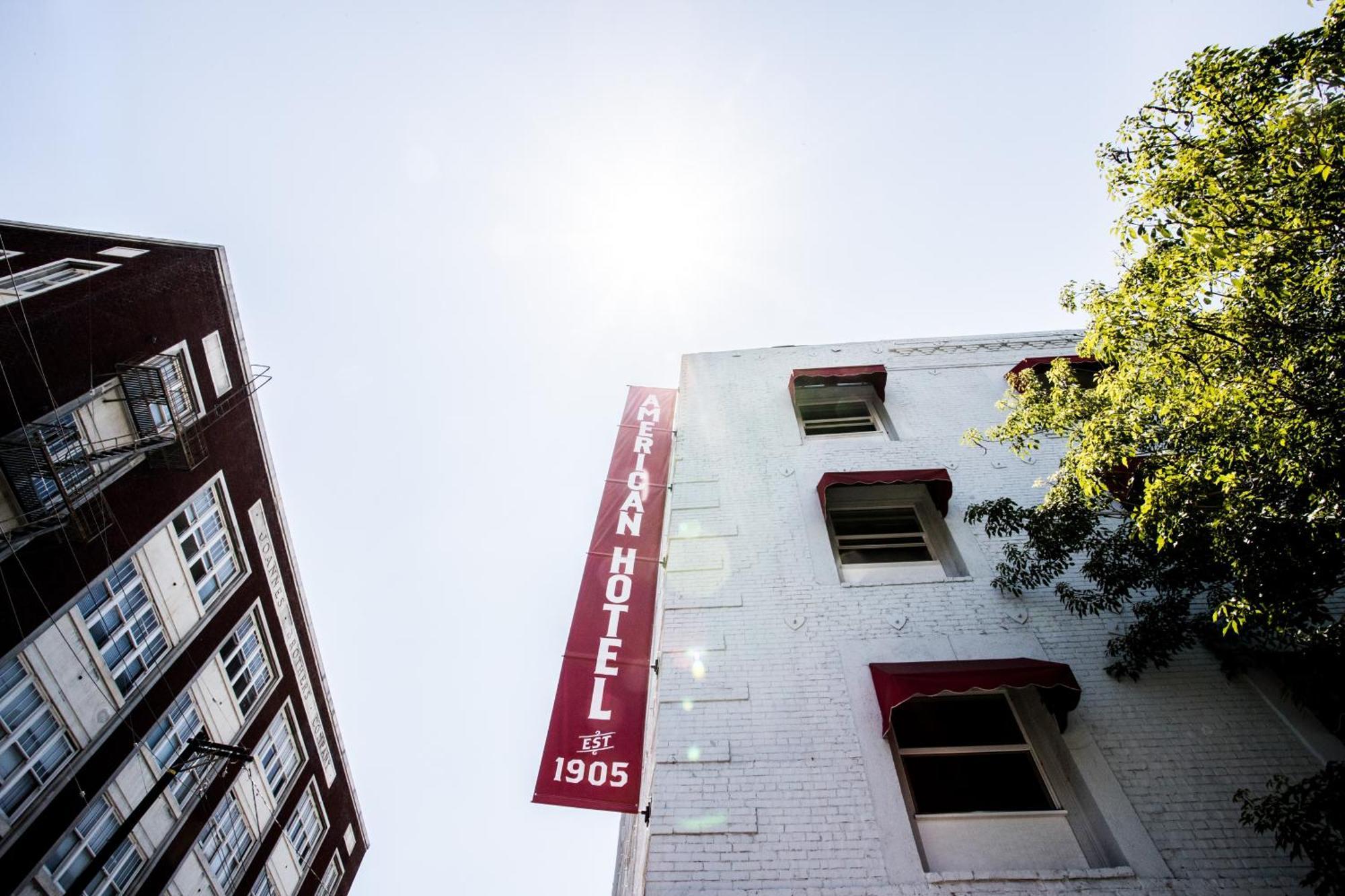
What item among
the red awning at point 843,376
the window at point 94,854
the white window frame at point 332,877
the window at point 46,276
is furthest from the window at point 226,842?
the red awning at point 843,376

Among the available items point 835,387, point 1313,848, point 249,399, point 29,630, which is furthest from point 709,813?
point 249,399

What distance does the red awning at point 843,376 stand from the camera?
12.1m

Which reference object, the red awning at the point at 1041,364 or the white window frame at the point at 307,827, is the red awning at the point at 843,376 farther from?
the white window frame at the point at 307,827

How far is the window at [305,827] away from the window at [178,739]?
5055 millimetres

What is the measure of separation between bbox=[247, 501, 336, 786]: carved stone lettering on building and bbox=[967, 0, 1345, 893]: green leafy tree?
1935cm

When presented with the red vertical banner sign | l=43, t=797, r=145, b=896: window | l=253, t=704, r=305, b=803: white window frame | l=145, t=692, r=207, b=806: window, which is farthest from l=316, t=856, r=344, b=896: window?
the red vertical banner sign

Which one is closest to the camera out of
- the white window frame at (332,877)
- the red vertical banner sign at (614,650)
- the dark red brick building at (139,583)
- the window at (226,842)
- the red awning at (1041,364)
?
the red vertical banner sign at (614,650)

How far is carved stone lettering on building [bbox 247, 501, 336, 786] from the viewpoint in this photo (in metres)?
16.7

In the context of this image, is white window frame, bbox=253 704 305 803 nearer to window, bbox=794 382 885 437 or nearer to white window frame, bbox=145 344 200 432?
white window frame, bbox=145 344 200 432

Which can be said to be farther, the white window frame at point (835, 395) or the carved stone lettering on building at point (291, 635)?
the carved stone lettering on building at point (291, 635)

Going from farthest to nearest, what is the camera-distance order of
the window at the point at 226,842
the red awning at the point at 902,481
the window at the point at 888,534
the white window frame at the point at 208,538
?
the window at the point at 226,842
the white window frame at the point at 208,538
the red awning at the point at 902,481
the window at the point at 888,534

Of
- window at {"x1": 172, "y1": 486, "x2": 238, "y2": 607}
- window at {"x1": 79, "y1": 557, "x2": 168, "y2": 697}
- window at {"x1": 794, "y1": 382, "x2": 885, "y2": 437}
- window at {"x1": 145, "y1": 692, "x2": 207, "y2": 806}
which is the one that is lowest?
window at {"x1": 145, "y1": 692, "x2": 207, "y2": 806}

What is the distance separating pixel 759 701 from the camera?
6.97 meters

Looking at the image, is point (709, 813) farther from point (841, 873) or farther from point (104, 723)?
point (104, 723)
